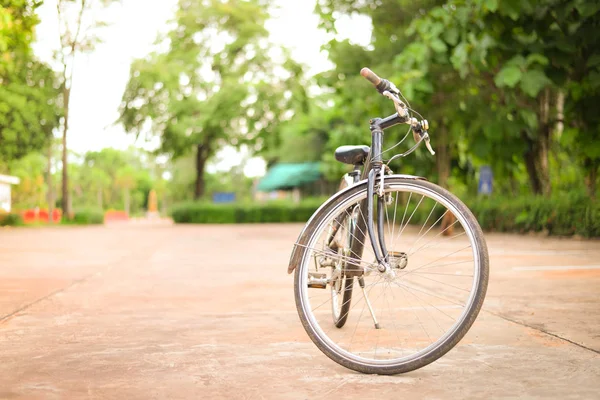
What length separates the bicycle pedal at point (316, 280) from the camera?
12.1 ft

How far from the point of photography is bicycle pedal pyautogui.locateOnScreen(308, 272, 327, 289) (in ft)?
12.1

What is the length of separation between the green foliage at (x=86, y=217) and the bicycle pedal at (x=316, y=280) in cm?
3117

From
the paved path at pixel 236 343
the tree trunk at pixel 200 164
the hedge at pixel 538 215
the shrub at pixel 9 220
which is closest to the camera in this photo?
the paved path at pixel 236 343

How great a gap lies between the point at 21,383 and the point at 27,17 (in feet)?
19.4

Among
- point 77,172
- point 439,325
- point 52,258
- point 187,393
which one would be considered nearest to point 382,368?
point 187,393

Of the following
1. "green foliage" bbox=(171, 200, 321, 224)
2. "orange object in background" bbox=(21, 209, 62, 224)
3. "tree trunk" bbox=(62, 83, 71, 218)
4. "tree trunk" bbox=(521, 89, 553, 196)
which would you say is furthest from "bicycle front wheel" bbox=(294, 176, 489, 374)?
"green foliage" bbox=(171, 200, 321, 224)

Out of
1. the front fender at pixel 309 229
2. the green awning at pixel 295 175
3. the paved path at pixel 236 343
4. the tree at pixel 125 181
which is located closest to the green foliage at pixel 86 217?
the green awning at pixel 295 175

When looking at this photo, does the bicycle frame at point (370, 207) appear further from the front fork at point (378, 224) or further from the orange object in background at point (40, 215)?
the orange object in background at point (40, 215)

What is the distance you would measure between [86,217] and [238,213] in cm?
711

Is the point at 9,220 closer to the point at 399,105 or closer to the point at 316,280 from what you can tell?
the point at 316,280

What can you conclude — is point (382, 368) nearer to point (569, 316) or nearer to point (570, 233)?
point (569, 316)

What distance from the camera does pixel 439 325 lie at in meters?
4.70

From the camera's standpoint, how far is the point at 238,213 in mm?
37969

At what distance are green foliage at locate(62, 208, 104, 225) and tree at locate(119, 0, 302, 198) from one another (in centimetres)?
507
